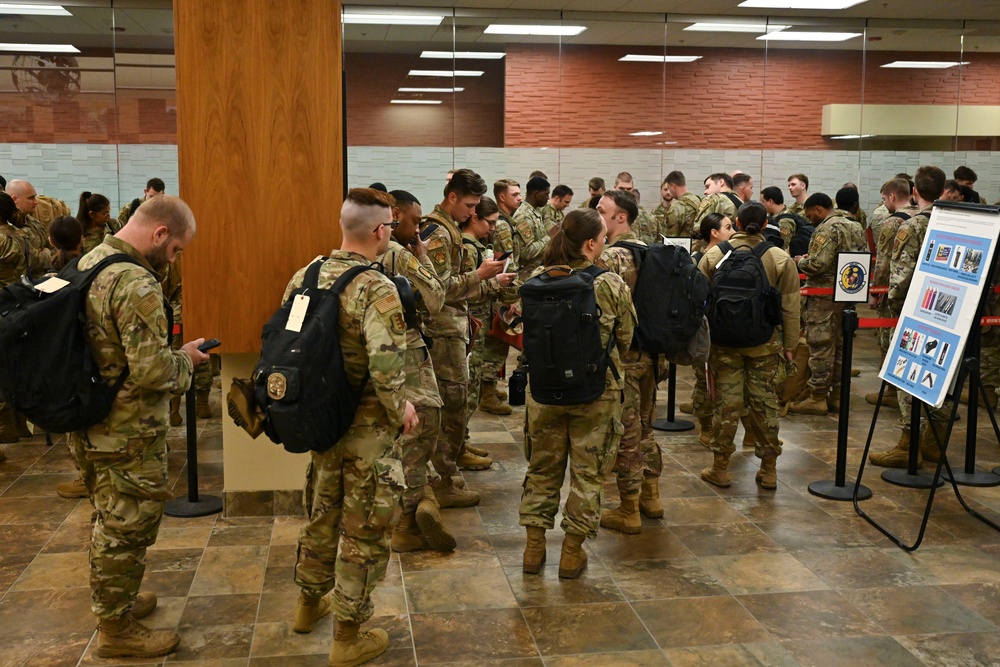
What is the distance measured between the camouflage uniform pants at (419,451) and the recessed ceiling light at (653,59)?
8.57 meters

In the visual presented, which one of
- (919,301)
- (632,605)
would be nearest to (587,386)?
(632,605)

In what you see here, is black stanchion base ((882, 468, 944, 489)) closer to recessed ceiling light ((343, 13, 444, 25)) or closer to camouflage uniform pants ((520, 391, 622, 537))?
camouflage uniform pants ((520, 391, 622, 537))

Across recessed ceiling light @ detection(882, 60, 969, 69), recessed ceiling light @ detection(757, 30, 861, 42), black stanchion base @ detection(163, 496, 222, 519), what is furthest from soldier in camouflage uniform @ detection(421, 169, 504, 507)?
recessed ceiling light @ detection(882, 60, 969, 69)

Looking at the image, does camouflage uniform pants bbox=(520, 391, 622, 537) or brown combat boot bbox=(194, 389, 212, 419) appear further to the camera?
brown combat boot bbox=(194, 389, 212, 419)

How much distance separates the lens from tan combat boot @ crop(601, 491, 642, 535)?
480 cm

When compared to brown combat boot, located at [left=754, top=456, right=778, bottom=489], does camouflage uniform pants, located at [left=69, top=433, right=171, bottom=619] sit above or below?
above

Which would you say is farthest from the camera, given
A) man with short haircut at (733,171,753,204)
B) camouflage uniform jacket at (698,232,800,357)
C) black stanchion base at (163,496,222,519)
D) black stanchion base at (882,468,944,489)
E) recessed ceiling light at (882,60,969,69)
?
recessed ceiling light at (882,60,969,69)

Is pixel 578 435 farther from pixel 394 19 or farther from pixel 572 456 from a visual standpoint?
pixel 394 19

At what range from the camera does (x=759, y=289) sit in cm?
520

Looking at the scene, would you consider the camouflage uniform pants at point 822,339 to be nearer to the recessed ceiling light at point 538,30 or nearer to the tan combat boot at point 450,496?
the tan combat boot at point 450,496

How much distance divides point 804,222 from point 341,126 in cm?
589

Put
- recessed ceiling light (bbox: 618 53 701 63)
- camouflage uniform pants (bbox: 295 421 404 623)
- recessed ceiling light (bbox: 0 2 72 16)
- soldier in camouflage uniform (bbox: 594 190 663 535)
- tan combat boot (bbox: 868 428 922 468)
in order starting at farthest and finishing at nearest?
recessed ceiling light (bbox: 618 53 701 63)
recessed ceiling light (bbox: 0 2 72 16)
tan combat boot (bbox: 868 428 922 468)
soldier in camouflage uniform (bbox: 594 190 663 535)
camouflage uniform pants (bbox: 295 421 404 623)

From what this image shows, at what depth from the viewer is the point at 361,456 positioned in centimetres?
326

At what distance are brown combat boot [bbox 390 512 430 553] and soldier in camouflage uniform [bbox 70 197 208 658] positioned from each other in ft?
4.40
